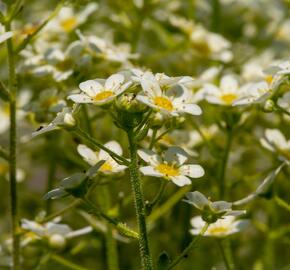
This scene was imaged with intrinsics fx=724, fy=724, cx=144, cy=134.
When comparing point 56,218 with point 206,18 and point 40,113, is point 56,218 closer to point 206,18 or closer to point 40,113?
point 40,113

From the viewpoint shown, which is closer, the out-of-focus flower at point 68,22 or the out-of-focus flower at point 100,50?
the out-of-focus flower at point 100,50

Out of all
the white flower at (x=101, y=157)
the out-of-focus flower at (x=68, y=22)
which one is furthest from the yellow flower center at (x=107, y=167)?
the out-of-focus flower at (x=68, y=22)

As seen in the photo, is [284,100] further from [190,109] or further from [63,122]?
[63,122]

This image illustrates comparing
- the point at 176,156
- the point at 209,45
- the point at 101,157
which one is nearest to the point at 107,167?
the point at 101,157

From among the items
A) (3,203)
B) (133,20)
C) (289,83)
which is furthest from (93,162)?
(3,203)

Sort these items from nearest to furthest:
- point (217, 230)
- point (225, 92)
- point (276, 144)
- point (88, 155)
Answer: point (88, 155) < point (217, 230) < point (276, 144) < point (225, 92)

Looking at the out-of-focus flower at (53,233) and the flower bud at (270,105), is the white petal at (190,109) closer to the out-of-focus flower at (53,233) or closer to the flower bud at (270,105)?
the flower bud at (270,105)
